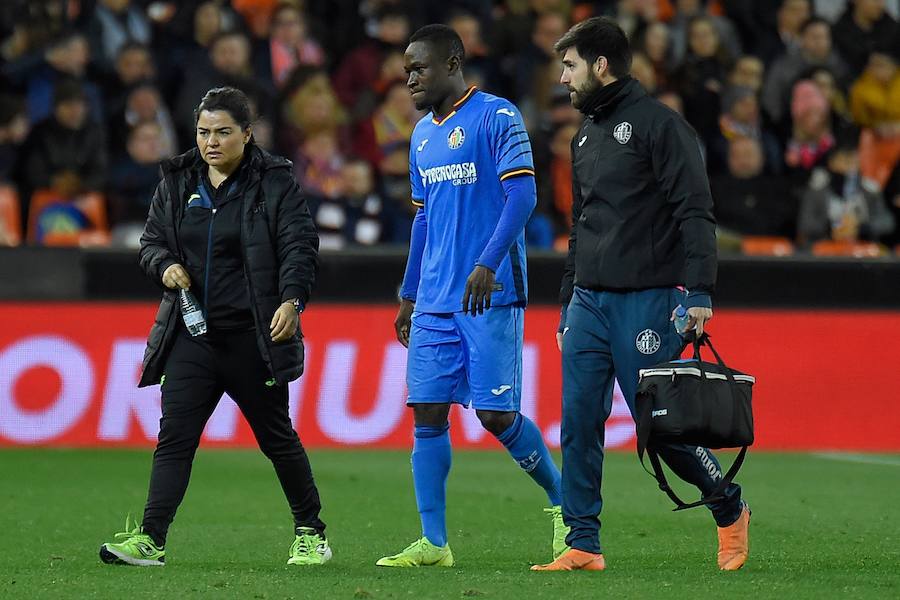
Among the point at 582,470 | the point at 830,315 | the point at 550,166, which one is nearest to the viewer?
the point at 582,470

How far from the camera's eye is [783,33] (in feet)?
56.3

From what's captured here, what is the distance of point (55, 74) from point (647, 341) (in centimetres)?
919

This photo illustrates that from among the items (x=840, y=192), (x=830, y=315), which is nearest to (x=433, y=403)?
(x=830, y=315)

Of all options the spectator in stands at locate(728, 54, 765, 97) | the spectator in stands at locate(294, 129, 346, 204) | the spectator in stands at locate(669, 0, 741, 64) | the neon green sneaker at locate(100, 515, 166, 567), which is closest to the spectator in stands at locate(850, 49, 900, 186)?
the spectator in stands at locate(728, 54, 765, 97)

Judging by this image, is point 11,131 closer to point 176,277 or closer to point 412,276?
point 412,276

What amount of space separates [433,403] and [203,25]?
8987 mm

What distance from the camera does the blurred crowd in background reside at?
45.5 ft

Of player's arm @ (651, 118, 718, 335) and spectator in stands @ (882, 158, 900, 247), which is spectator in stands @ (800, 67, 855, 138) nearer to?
spectator in stands @ (882, 158, 900, 247)

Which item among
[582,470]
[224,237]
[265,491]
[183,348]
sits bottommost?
[265,491]

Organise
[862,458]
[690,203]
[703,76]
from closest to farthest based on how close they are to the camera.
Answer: [690,203], [862,458], [703,76]

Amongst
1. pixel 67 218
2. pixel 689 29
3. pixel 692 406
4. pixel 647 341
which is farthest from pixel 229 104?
pixel 689 29

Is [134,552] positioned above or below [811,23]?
below

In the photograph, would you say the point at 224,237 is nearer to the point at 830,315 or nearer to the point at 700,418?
the point at 700,418

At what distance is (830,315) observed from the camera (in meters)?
12.9
